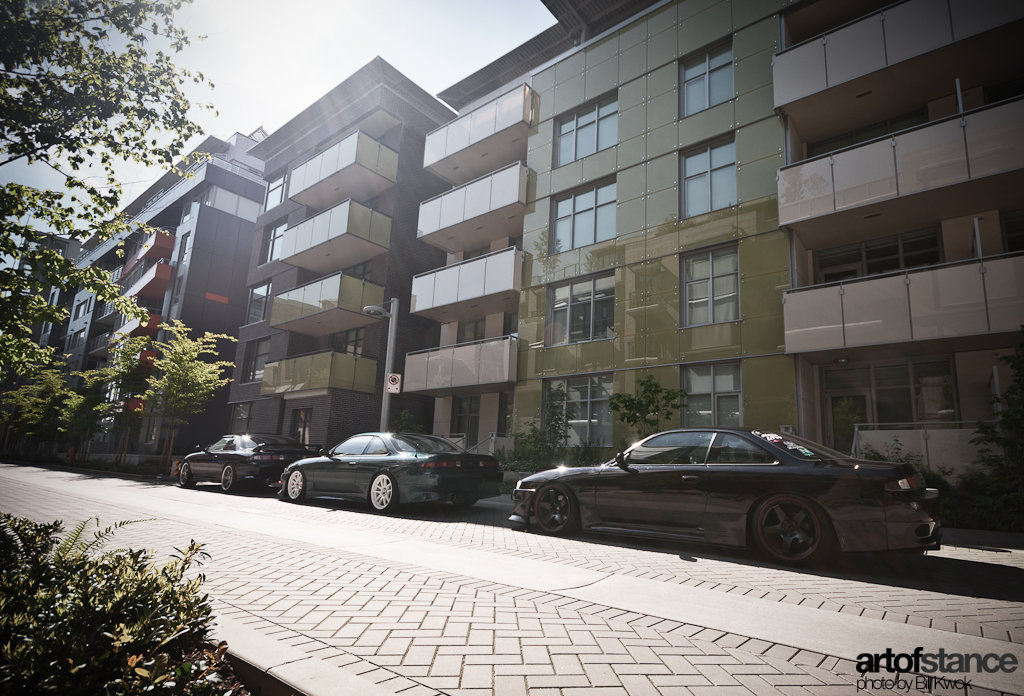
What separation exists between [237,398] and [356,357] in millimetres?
9610

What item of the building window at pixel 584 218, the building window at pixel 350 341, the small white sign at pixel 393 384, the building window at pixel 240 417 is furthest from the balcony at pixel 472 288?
the building window at pixel 240 417

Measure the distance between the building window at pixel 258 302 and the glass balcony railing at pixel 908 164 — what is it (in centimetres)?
2516

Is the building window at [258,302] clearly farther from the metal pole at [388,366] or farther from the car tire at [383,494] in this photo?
the car tire at [383,494]

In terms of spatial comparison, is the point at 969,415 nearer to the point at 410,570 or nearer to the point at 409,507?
the point at 409,507

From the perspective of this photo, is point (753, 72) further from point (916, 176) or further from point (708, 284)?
point (708, 284)

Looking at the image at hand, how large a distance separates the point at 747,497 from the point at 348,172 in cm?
2224

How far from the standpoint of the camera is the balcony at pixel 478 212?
63.9 feet

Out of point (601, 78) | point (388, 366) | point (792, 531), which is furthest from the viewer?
point (601, 78)

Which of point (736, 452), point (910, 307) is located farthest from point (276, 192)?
point (736, 452)

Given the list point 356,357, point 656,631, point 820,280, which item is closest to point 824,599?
Result: point 656,631

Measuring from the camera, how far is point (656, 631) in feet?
11.4

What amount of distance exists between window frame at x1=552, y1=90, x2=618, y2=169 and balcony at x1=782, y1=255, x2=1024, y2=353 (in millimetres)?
8408

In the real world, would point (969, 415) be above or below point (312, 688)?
above

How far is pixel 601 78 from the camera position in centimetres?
1853
